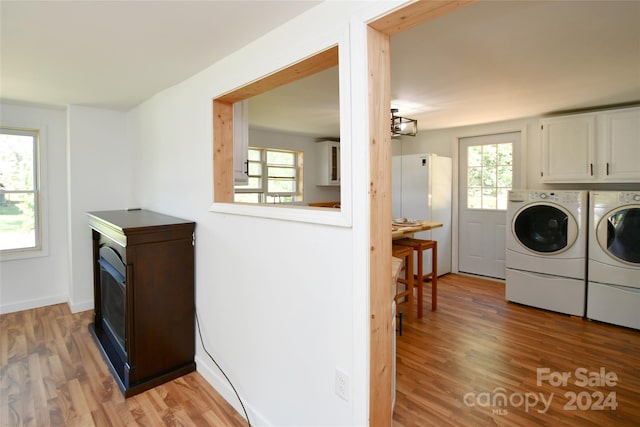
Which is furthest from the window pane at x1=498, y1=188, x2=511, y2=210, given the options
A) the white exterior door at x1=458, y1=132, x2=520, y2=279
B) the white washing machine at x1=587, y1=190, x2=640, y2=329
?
the white washing machine at x1=587, y1=190, x2=640, y2=329

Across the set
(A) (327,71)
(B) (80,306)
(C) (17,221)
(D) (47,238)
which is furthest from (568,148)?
(C) (17,221)

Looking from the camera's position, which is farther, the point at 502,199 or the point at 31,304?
the point at 502,199

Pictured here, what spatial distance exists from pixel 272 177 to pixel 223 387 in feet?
11.0

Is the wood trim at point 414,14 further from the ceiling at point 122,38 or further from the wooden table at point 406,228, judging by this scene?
the wooden table at point 406,228

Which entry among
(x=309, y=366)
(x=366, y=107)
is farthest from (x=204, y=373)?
(x=366, y=107)

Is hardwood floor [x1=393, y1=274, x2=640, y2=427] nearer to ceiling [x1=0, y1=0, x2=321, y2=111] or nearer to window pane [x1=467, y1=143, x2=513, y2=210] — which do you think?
window pane [x1=467, y1=143, x2=513, y2=210]

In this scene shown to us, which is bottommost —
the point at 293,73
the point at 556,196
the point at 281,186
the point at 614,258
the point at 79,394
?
the point at 79,394

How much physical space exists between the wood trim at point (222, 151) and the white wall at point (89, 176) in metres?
2.06

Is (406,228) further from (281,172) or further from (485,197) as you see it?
(281,172)

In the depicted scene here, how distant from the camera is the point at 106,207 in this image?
12.2 feet

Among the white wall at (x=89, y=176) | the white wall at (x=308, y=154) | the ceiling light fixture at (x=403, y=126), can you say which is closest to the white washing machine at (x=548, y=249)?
the ceiling light fixture at (x=403, y=126)

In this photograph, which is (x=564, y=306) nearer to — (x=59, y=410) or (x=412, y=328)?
(x=412, y=328)

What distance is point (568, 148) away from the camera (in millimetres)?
3770

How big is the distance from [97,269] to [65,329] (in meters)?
0.67
